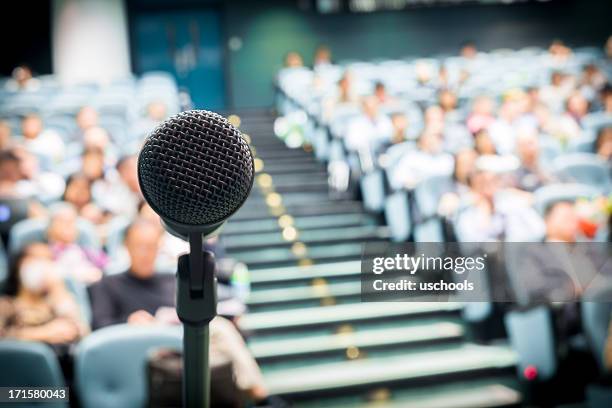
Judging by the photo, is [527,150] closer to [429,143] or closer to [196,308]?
[429,143]

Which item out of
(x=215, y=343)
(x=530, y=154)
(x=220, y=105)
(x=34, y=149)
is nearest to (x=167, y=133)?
(x=215, y=343)

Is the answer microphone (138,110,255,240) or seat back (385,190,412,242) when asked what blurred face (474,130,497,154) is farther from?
microphone (138,110,255,240)

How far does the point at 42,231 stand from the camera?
3018mm

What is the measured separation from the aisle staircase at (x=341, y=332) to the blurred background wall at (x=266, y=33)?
18.9 feet

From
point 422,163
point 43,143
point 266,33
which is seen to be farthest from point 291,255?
point 266,33

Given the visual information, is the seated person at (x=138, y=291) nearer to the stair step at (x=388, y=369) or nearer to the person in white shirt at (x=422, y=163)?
the stair step at (x=388, y=369)

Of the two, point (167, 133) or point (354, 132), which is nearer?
point (167, 133)

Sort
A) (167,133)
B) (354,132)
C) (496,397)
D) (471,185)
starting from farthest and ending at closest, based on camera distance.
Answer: (354,132) → (471,185) → (496,397) → (167,133)

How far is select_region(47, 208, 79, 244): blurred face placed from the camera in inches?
117

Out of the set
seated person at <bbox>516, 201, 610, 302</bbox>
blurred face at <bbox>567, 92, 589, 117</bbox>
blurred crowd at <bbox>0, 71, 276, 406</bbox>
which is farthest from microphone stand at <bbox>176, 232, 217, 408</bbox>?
blurred face at <bbox>567, 92, 589, 117</bbox>

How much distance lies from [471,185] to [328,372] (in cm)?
137

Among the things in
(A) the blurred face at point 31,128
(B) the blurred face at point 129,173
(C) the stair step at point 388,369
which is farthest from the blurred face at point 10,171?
(C) the stair step at point 388,369

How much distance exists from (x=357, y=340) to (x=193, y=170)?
111 inches

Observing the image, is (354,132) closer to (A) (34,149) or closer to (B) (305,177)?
(B) (305,177)
